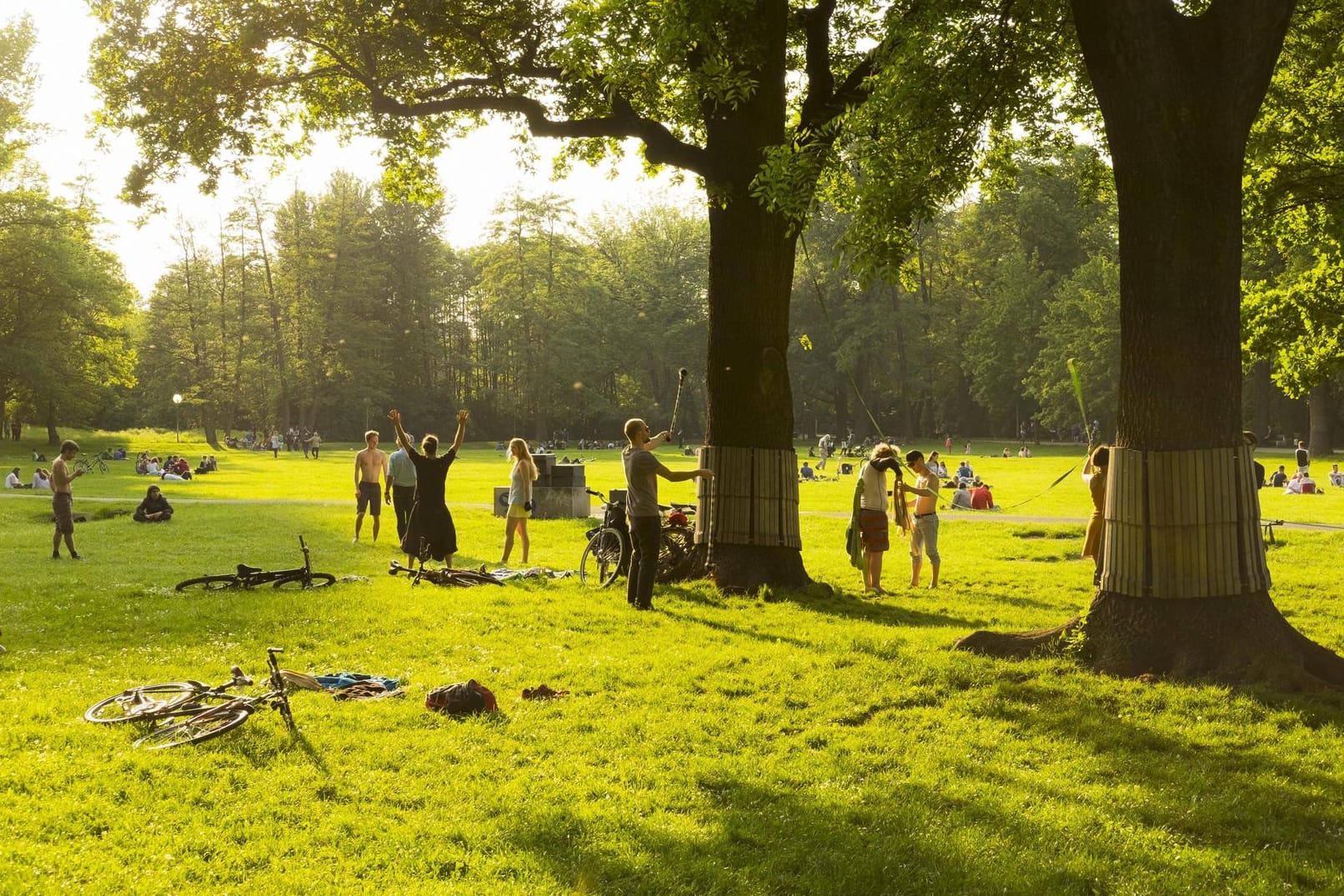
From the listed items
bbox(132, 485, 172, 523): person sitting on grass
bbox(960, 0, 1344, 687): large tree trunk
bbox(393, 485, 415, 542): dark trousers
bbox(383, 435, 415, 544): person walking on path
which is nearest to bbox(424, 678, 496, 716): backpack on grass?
bbox(960, 0, 1344, 687): large tree trunk

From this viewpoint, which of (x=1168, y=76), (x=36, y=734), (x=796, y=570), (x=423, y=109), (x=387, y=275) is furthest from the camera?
(x=387, y=275)

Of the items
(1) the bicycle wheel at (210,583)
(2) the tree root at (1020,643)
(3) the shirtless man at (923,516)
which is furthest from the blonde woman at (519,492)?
(2) the tree root at (1020,643)

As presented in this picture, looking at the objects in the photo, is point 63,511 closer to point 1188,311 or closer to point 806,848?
point 806,848

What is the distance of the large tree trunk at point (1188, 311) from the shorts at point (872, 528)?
4888 millimetres

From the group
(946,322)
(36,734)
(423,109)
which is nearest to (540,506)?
(423,109)

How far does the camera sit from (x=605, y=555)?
43.4 ft

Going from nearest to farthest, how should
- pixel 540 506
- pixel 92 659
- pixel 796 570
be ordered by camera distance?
pixel 92 659, pixel 796 570, pixel 540 506

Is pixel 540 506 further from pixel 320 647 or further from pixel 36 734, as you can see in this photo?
pixel 36 734

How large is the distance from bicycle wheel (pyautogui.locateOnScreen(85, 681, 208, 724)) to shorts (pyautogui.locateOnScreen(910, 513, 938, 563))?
9072 millimetres

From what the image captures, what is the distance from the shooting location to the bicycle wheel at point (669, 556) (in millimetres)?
13156

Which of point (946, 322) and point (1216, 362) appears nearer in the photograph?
point (1216, 362)

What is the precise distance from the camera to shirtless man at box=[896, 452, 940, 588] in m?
13.5

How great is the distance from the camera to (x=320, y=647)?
9148 millimetres

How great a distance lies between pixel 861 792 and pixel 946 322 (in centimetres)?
7296
